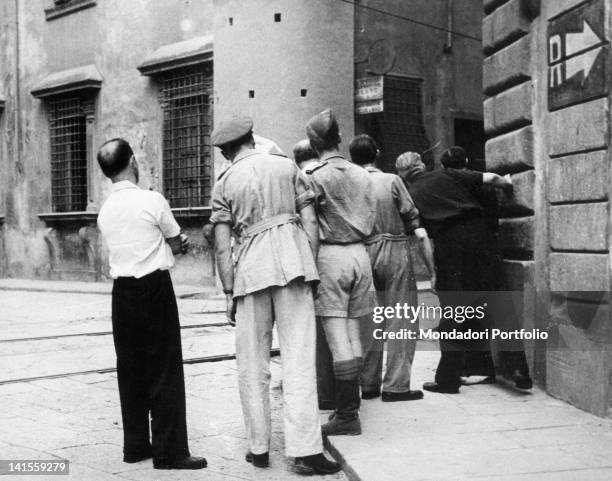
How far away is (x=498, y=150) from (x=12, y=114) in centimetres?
1424

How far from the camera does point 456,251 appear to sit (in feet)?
20.0

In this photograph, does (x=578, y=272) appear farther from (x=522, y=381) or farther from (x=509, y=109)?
(x=509, y=109)

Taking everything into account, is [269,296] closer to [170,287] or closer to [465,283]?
[170,287]

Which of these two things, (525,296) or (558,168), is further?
(525,296)

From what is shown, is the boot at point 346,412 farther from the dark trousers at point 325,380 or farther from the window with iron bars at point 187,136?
the window with iron bars at point 187,136

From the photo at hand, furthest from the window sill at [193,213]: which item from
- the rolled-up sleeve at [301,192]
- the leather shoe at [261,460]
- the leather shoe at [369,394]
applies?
the leather shoe at [261,460]

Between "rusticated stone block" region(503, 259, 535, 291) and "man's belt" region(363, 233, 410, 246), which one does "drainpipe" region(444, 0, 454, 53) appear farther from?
"man's belt" region(363, 233, 410, 246)

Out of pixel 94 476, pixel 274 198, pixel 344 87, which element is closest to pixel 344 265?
pixel 274 198

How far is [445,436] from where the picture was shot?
4.83 m

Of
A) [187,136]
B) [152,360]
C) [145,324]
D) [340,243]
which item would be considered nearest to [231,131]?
[340,243]

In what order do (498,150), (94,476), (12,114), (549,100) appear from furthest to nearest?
(12,114)
(498,150)
(549,100)
(94,476)

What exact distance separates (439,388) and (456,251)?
0.92 m

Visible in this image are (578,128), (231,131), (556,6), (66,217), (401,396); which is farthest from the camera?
(66,217)

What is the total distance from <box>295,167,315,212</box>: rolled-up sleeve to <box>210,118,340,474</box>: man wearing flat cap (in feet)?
0.05
